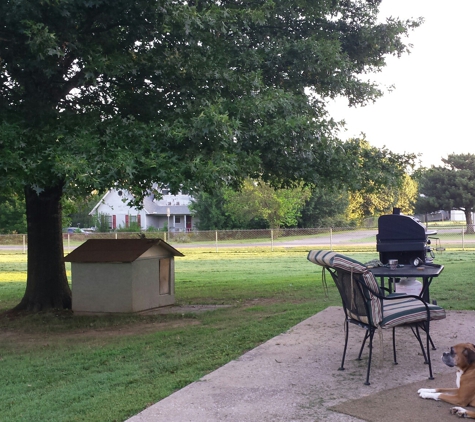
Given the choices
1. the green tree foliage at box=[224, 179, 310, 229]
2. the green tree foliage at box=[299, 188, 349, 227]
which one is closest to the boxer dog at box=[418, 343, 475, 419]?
the green tree foliage at box=[224, 179, 310, 229]

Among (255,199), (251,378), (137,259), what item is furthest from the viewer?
(255,199)

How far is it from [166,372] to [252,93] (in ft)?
16.5

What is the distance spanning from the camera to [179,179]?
7980mm

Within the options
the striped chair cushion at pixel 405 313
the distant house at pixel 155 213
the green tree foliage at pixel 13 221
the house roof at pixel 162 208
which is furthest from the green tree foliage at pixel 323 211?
the striped chair cushion at pixel 405 313

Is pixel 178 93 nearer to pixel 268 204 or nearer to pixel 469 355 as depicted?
pixel 469 355

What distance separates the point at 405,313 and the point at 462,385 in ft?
3.24

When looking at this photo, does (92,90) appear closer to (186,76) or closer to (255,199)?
(186,76)

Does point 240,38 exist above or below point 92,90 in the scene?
above

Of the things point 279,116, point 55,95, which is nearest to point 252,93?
point 279,116

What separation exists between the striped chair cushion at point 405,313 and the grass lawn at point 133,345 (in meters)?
1.77

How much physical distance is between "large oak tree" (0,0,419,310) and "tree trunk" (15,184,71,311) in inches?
1.7

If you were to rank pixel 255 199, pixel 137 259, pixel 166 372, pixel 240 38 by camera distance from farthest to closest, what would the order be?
pixel 255 199 → pixel 137 259 → pixel 240 38 → pixel 166 372

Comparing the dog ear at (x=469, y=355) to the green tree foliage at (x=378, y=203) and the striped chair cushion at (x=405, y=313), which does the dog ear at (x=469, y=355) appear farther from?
the green tree foliage at (x=378, y=203)

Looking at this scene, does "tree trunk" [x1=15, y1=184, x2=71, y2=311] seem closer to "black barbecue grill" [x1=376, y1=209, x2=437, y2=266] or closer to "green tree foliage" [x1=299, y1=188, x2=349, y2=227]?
"black barbecue grill" [x1=376, y1=209, x2=437, y2=266]
